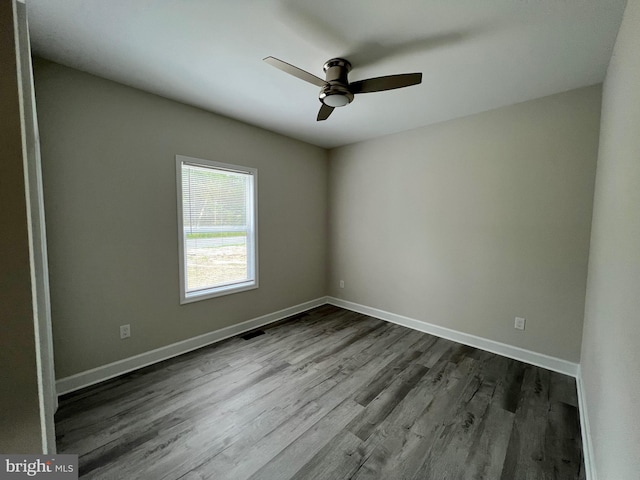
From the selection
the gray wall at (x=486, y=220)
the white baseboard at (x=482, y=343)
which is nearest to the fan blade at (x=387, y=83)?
the gray wall at (x=486, y=220)

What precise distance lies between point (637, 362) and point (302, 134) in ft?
11.4

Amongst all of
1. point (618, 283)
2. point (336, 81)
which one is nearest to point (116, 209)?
point (336, 81)

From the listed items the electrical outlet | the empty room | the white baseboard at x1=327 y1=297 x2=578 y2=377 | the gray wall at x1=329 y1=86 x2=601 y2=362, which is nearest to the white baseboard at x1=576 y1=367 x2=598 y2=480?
the empty room

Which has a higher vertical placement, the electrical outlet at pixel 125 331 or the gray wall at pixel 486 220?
the gray wall at pixel 486 220

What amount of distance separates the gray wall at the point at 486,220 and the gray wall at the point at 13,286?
324 cm

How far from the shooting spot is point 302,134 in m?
3.48

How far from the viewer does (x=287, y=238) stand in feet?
12.0

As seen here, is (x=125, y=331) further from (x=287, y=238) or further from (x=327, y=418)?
(x=287, y=238)

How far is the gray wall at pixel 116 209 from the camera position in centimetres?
195

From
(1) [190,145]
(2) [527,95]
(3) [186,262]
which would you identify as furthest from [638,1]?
(3) [186,262]

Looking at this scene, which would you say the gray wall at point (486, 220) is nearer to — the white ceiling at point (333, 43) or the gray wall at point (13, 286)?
the white ceiling at point (333, 43)

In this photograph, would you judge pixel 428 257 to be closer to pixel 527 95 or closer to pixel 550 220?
pixel 550 220

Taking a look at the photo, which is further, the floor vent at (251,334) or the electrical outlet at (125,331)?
the floor vent at (251,334)

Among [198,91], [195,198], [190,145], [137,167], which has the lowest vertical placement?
[195,198]
